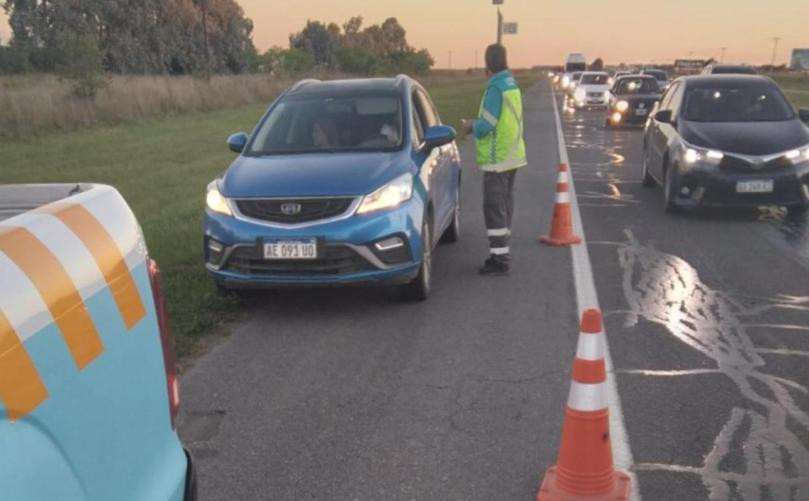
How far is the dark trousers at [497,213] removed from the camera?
7.91m

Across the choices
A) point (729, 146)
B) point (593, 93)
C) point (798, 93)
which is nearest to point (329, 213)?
point (729, 146)

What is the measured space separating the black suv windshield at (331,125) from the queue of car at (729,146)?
4473mm

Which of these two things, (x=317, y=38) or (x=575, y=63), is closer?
(x=575, y=63)

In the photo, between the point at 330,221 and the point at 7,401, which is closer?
the point at 7,401

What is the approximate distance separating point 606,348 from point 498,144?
2.68 meters

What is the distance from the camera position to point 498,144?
312 inches

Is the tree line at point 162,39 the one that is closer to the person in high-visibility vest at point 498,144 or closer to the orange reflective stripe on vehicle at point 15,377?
the person in high-visibility vest at point 498,144

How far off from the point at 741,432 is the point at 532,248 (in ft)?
15.7

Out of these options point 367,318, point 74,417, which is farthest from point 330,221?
point 74,417

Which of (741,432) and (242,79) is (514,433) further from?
(242,79)

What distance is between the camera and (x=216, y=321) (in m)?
6.72

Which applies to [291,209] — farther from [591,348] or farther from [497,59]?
[591,348]

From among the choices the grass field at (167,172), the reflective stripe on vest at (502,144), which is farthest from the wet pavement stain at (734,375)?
the grass field at (167,172)

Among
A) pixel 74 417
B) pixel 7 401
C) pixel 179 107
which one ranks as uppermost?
pixel 7 401
